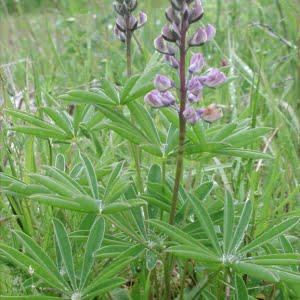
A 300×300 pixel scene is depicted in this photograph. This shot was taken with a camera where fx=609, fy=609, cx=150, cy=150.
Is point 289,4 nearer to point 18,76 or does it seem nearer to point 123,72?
point 123,72

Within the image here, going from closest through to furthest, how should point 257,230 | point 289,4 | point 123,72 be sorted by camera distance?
point 257,230 → point 289,4 → point 123,72

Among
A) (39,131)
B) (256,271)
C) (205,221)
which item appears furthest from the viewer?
(39,131)

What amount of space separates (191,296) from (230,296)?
115mm

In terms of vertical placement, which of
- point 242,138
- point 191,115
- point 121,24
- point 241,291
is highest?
point 121,24

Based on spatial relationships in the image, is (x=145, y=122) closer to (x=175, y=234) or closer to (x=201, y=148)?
(x=201, y=148)

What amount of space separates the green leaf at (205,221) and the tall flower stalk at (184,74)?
0.14ft

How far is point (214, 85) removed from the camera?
1106 millimetres

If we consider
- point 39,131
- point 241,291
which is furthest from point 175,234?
point 39,131

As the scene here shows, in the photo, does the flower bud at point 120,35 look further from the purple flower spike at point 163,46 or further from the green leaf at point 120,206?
the green leaf at point 120,206

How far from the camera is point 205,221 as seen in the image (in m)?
1.15

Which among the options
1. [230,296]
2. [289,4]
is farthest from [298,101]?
[230,296]

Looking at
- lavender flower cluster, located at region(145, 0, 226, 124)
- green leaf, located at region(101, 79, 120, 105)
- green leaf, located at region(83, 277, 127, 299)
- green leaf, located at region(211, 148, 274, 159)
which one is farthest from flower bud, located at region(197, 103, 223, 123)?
green leaf, located at region(83, 277, 127, 299)

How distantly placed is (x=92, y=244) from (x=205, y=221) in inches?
8.6

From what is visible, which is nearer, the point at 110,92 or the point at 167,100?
the point at 167,100
